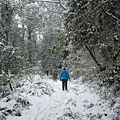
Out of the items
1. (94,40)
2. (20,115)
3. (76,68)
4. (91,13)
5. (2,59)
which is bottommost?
(20,115)

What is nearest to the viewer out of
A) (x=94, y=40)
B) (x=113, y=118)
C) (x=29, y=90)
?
(x=94, y=40)

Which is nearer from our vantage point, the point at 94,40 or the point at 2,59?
the point at 94,40

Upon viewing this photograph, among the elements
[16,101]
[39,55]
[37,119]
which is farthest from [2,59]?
[39,55]

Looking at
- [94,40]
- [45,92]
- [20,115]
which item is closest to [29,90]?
[45,92]

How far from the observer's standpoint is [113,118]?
806 centimetres

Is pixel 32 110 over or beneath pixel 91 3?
beneath

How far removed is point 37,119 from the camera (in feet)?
31.1

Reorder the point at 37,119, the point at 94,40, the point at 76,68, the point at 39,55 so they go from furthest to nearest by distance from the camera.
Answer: the point at 39,55
the point at 76,68
the point at 37,119
the point at 94,40

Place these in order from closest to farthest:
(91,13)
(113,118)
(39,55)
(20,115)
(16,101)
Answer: (91,13) < (113,118) < (20,115) < (16,101) < (39,55)

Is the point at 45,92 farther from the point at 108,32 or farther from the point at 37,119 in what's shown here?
the point at 108,32

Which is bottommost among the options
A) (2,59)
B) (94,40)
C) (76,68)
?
(76,68)

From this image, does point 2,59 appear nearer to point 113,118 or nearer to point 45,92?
point 45,92

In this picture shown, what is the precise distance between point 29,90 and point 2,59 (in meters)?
3.82

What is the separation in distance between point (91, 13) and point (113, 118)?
4186 mm
